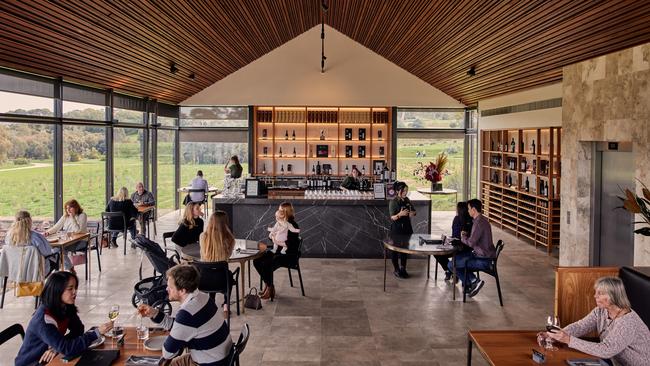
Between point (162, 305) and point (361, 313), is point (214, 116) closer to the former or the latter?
point (361, 313)

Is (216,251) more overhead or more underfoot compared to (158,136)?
more underfoot

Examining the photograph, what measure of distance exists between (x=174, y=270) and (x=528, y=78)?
810 centimetres

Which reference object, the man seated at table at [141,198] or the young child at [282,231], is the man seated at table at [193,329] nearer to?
the young child at [282,231]

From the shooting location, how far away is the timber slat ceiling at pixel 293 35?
6188 millimetres

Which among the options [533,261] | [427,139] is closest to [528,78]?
[533,261]

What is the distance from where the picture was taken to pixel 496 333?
3801 mm

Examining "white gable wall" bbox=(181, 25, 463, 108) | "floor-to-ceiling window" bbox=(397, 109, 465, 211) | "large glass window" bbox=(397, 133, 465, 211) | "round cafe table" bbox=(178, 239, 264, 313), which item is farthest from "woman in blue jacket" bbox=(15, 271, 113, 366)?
"large glass window" bbox=(397, 133, 465, 211)

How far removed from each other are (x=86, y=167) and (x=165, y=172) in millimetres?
4505

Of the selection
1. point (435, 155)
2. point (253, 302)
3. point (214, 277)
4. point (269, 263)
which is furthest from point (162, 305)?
point (435, 155)

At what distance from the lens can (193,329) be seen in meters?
3.42

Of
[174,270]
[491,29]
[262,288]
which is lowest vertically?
[262,288]

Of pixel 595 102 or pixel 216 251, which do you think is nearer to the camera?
pixel 216 251

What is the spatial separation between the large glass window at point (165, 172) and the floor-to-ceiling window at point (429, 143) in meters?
6.52

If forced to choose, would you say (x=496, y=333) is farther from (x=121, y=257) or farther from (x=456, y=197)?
(x=456, y=197)
